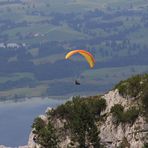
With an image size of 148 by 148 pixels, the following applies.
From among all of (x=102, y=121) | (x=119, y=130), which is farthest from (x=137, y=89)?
(x=102, y=121)

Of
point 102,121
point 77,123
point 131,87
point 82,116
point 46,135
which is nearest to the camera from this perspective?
point 82,116

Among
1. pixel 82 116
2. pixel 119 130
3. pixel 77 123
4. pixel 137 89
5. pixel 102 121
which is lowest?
pixel 119 130

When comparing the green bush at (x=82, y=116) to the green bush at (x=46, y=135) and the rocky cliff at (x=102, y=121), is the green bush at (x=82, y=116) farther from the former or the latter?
the green bush at (x=46, y=135)

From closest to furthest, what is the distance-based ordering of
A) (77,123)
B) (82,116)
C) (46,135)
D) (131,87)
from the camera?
(82,116)
(77,123)
(46,135)
(131,87)

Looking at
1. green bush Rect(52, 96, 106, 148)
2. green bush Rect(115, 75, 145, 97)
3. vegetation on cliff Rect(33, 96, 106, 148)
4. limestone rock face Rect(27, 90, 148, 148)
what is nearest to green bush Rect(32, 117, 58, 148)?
vegetation on cliff Rect(33, 96, 106, 148)

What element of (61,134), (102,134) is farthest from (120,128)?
(61,134)

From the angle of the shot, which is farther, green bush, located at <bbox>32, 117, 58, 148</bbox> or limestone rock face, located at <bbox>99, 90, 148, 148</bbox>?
green bush, located at <bbox>32, 117, 58, 148</bbox>

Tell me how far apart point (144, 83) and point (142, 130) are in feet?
14.1

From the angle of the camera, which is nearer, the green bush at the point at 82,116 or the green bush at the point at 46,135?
the green bush at the point at 82,116

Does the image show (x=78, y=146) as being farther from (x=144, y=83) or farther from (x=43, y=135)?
(x=144, y=83)

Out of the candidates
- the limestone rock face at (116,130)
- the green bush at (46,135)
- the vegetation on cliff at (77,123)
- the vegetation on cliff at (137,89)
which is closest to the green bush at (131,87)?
the vegetation on cliff at (137,89)

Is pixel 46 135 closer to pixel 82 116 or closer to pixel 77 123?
pixel 77 123

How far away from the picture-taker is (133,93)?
49438 mm

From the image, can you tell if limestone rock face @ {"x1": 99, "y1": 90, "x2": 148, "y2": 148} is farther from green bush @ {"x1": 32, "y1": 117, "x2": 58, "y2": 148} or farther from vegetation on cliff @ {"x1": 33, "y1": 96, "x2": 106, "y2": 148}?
green bush @ {"x1": 32, "y1": 117, "x2": 58, "y2": 148}
